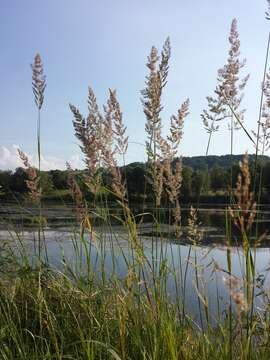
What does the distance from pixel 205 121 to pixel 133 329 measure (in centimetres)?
134

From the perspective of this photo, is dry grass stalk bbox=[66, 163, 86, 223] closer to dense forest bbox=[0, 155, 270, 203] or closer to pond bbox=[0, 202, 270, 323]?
dense forest bbox=[0, 155, 270, 203]

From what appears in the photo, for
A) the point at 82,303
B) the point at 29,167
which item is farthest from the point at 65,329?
the point at 29,167

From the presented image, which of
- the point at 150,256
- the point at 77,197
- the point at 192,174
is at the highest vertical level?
the point at 192,174

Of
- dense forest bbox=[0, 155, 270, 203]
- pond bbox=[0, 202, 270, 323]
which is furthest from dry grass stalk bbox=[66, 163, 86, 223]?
pond bbox=[0, 202, 270, 323]

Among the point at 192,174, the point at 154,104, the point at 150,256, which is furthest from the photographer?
the point at 192,174

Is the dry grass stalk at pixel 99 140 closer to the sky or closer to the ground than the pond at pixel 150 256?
closer to the sky

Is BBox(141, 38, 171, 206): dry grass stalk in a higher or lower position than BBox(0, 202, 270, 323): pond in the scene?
higher

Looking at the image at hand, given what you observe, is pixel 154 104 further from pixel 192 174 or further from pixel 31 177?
pixel 192 174

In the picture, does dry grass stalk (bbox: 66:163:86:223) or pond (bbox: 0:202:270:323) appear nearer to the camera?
pond (bbox: 0:202:270:323)

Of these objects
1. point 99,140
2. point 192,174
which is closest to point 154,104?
point 99,140

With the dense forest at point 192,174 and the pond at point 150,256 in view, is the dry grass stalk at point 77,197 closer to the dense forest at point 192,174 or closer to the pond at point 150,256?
the dense forest at point 192,174

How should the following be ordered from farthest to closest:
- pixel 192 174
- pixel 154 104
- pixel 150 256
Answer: pixel 192 174 < pixel 150 256 < pixel 154 104

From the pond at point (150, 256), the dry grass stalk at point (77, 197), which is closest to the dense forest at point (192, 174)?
the dry grass stalk at point (77, 197)

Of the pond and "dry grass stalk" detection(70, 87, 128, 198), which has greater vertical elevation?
"dry grass stalk" detection(70, 87, 128, 198)
